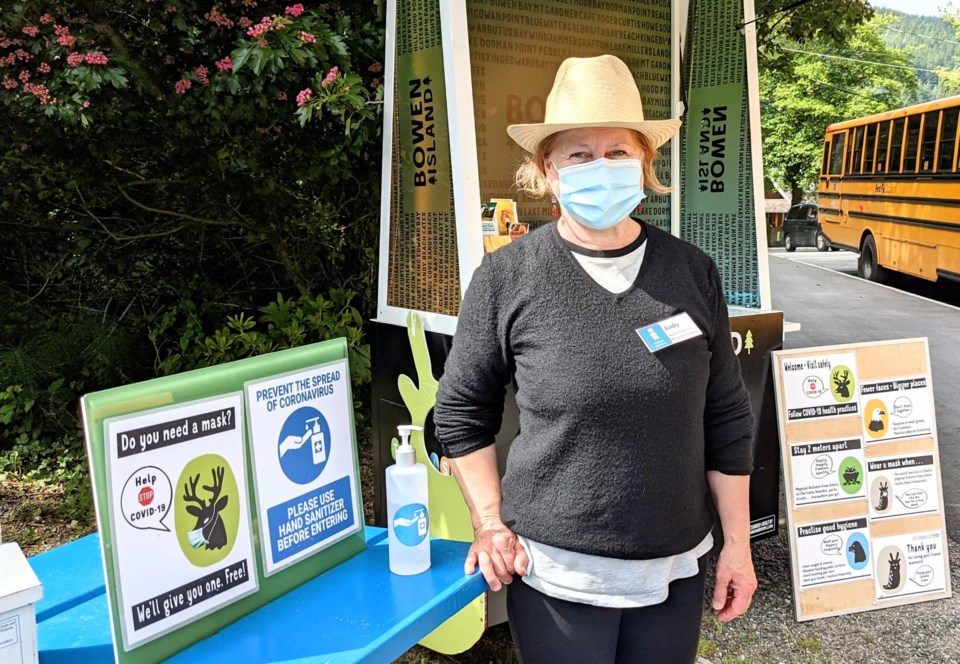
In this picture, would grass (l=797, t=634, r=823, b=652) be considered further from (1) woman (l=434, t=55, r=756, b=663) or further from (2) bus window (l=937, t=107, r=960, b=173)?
(2) bus window (l=937, t=107, r=960, b=173)

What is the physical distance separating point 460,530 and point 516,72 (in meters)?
1.79

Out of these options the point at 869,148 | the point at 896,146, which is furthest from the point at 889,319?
the point at 869,148

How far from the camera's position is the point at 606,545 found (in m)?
1.39

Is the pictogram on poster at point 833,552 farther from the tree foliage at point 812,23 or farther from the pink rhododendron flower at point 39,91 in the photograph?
the tree foliage at point 812,23

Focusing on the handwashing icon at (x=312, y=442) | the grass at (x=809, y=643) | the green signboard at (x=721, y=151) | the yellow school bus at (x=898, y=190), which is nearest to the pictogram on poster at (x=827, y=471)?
the grass at (x=809, y=643)

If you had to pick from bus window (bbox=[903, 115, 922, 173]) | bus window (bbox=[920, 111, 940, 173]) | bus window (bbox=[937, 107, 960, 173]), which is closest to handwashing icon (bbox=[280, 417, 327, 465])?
bus window (bbox=[937, 107, 960, 173])

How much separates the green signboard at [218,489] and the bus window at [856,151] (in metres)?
13.2

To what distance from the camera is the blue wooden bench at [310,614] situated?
135 centimetres

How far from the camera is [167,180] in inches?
188

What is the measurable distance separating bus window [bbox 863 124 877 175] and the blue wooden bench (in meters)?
12.6

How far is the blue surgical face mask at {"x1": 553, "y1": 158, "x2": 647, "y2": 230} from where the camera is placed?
149 cm

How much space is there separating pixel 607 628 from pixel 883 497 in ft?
7.03

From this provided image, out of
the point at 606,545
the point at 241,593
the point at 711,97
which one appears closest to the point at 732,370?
the point at 606,545

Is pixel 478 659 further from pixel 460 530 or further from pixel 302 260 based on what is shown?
pixel 302 260
